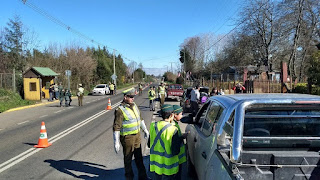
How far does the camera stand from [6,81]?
22.2 metres

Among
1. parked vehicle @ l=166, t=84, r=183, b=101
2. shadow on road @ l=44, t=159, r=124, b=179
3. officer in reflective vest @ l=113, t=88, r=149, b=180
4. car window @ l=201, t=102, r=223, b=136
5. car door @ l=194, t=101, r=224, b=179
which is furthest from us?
parked vehicle @ l=166, t=84, r=183, b=101

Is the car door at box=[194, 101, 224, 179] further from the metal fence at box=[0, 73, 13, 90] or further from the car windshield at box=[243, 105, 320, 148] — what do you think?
the metal fence at box=[0, 73, 13, 90]

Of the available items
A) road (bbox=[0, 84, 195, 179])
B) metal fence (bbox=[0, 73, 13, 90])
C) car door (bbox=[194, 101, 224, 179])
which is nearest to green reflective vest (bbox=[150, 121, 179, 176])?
car door (bbox=[194, 101, 224, 179])

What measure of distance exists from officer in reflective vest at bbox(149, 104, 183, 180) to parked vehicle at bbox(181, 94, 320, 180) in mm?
356

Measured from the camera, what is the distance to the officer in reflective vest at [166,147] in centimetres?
343

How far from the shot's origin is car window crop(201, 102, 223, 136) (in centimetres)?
337

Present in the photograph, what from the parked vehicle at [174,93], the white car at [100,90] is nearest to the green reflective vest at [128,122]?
the parked vehicle at [174,93]

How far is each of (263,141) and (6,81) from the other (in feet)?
78.7

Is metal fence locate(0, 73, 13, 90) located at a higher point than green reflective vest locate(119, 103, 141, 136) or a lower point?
higher

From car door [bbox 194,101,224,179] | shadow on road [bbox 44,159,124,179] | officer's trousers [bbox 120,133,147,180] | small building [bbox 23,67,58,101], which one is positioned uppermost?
small building [bbox 23,67,58,101]

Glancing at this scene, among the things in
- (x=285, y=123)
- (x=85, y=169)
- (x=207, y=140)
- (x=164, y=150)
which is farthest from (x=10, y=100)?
(x=285, y=123)

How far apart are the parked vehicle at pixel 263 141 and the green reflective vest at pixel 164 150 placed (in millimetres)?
380

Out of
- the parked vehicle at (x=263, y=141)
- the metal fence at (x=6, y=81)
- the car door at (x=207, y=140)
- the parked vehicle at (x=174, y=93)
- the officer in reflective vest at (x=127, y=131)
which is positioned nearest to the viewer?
the parked vehicle at (x=263, y=141)

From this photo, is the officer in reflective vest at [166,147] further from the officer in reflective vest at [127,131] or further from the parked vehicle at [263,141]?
the officer in reflective vest at [127,131]
